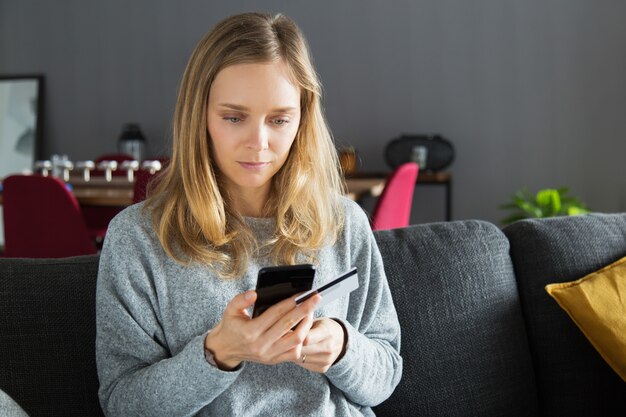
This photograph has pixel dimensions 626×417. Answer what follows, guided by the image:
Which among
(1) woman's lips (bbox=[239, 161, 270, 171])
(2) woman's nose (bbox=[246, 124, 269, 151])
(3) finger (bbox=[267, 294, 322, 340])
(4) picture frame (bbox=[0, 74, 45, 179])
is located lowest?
(4) picture frame (bbox=[0, 74, 45, 179])

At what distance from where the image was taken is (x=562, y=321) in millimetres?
1905

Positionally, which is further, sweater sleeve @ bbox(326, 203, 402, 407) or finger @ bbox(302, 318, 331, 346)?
sweater sleeve @ bbox(326, 203, 402, 407)

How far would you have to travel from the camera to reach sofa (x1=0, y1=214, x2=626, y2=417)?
1768mm

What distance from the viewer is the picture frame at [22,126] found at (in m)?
6.76

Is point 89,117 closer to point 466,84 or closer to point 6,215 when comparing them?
point 466,84

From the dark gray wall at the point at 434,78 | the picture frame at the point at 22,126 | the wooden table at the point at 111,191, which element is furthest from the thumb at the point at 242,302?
the picture frame at the point at 22,126

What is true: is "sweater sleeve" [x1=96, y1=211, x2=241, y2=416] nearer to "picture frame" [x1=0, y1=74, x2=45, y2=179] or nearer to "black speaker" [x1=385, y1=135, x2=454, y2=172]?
"black speaker" [x1=385, y1=135, x2=454, y2=172]

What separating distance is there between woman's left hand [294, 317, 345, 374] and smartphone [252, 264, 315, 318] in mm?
123

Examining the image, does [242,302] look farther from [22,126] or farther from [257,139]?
[22,126]

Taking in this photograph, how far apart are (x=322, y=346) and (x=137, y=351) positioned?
29 centimetres

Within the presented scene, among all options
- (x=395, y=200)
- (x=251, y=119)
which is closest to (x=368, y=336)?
(x=251, y=119)

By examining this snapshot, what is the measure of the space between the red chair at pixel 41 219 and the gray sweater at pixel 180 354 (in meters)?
1.94

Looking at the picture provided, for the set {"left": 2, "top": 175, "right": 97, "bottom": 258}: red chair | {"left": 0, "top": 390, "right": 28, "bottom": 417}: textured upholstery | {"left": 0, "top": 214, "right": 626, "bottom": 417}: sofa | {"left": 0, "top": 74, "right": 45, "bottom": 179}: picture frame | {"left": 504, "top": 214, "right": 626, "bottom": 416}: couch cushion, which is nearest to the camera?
{"left": 0, "top": 390, "right": 28, "bottom": 417}: textured upholstery

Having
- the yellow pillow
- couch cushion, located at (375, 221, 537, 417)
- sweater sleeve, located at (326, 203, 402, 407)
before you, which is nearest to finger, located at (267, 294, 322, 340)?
sweater sleeve, located at (326, 203, 402, 407)
